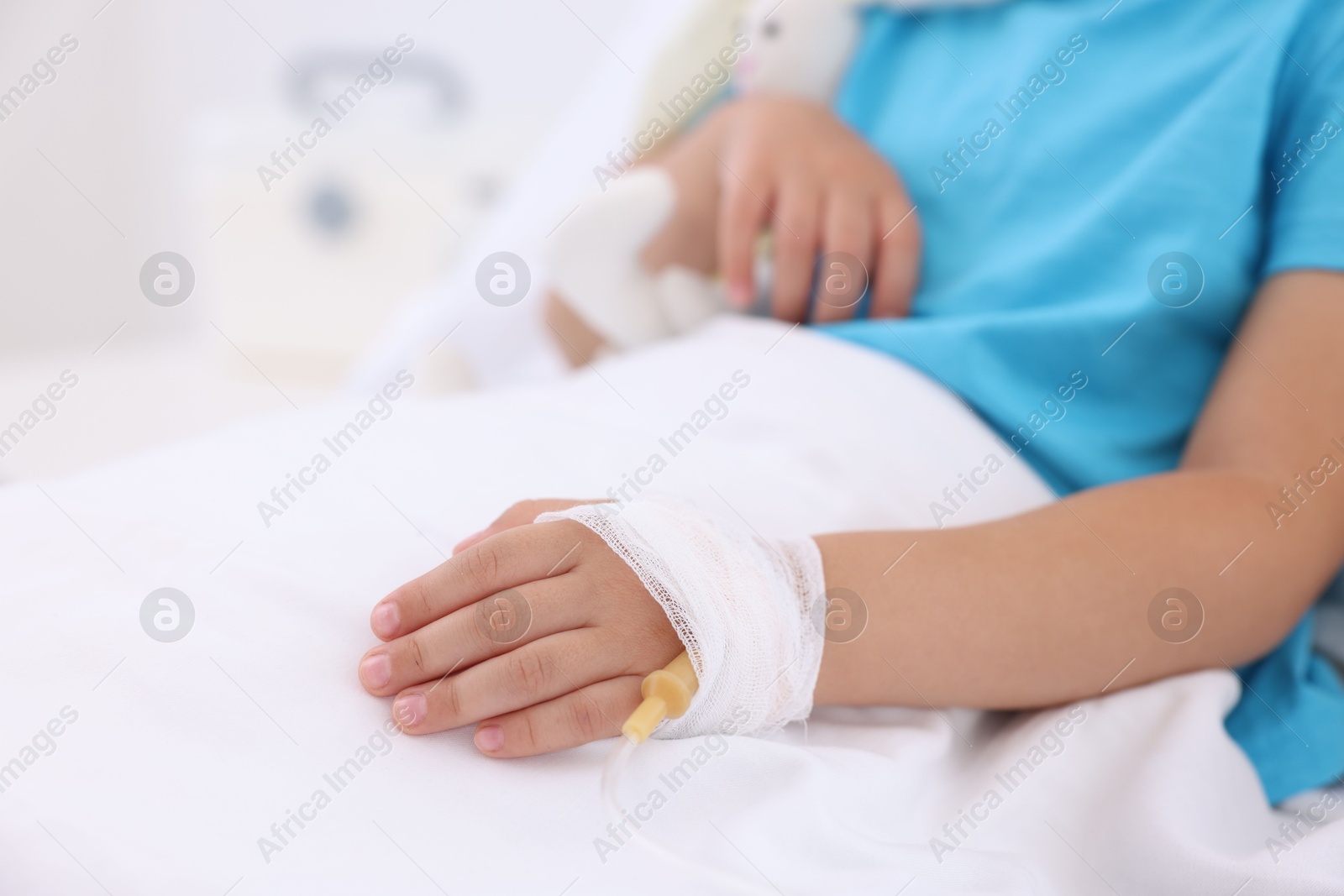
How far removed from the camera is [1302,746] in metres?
0.63

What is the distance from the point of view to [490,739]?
1.49ft

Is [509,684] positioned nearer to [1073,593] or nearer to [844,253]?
[1073,593]

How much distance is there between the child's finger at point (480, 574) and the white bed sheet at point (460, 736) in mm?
24

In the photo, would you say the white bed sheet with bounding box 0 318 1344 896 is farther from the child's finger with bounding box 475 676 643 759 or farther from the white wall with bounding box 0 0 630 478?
the white wall with bounding box 0 0 630 478

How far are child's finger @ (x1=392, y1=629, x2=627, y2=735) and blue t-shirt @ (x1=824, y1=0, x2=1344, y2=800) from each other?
0.42 m

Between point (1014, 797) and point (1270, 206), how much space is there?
54 cm

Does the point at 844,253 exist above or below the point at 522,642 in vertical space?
above

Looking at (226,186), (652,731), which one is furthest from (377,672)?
(226,186)

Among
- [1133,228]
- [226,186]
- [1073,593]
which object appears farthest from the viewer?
[226,186]

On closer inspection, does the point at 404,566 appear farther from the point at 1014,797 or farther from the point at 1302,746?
the point at 1302,746

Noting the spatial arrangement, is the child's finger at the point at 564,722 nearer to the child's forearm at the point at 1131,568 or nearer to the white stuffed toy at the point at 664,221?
the child's forearm at the point at 1131,568

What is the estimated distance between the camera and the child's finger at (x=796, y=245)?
34.9 inches

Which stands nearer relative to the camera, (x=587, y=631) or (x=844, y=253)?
(x=587, y=631)

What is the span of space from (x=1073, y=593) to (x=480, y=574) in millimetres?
346
